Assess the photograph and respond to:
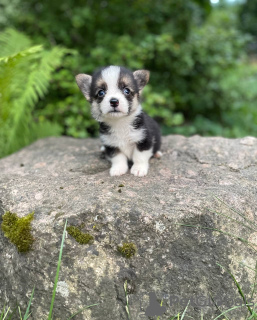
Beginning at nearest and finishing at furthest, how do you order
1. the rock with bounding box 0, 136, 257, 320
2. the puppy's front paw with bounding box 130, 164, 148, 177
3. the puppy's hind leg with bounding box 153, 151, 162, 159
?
1. the rock with bounding box 0, 136, 257, 320
2. the puppy's front paw with bounding box 130, 164, 148, 177
3. the puppy's hind leg with bounding box 153, 151, 162, 159

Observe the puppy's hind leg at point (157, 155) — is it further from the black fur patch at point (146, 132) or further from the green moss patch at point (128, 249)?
the green moss patch at point (128, 249)

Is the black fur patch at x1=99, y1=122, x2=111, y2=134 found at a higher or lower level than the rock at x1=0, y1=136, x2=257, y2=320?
higher

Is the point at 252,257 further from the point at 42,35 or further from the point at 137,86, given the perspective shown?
the point at 42,35

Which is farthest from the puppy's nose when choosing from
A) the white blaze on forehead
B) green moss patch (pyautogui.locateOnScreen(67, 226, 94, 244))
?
green moss patch (pyautogui.locateOnScreen(67, 226, 94, 244))

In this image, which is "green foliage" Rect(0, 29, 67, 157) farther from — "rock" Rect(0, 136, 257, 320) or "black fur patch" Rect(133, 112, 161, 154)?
"rock" Rect(0, 136, 257, 320)

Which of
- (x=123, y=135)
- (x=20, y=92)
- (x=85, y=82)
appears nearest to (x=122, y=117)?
(x=123, y=135)

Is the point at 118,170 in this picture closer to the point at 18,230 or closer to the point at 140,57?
the point at 18,230

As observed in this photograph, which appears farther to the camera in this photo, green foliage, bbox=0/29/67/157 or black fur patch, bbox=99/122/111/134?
green foliage, bbox=0/29/67/157

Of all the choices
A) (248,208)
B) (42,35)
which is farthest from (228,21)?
(248,208)
